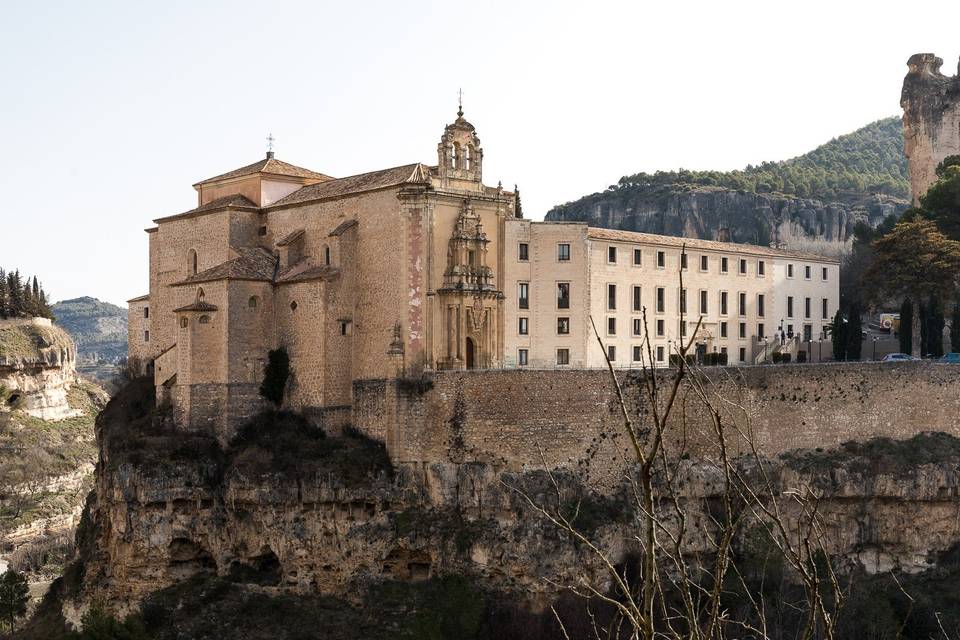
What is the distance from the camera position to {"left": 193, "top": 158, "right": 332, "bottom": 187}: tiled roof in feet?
169

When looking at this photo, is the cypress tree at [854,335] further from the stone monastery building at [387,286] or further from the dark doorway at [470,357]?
the dark doorway at [470,357]

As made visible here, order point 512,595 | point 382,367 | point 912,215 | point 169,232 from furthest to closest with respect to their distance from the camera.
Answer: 1. point 912,215
2. point 169,232
3. point 382,367
4. point 512,595

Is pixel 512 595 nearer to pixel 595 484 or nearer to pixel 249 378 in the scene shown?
pixel 595 484

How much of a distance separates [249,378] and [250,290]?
10.1 ft

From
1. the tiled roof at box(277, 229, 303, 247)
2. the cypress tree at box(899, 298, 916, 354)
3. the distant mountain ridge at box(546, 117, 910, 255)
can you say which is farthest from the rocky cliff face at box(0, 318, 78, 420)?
the cypress tree at box(899, 298, 916, 354)

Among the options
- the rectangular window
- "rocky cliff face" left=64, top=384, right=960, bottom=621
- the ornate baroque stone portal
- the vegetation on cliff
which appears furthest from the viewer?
the vegetation on cliff

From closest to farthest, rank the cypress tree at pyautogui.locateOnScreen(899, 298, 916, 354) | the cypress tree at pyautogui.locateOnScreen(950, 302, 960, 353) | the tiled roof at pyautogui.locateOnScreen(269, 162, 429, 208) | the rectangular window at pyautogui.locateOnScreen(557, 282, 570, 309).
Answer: the tiled roof at pyautogui.locateOnScreen(269, 162, 429, 208) < the rectangular window at pyautogui.locateOnScreen(557, 282, 570, 309) < the cypress tree at pyautogui.locateOnScreen(950, 302, 960, 353) < the cypress tree at pyautogui.locateOnScreen(899, 298, 916, 354)

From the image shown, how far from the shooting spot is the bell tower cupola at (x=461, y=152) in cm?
4662

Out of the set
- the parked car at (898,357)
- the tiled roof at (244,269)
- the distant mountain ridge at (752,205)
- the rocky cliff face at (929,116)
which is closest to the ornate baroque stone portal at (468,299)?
the tiled roof at (244,269)

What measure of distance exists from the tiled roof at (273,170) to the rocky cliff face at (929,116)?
111 feet

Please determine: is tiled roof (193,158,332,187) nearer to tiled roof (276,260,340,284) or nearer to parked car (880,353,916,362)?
tiled roof (276,260,340,284)

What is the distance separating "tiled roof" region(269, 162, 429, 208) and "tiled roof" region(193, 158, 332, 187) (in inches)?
41.0

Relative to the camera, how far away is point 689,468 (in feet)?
148

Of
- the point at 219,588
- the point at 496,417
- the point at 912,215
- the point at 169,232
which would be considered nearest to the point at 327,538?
the point at 219,588
